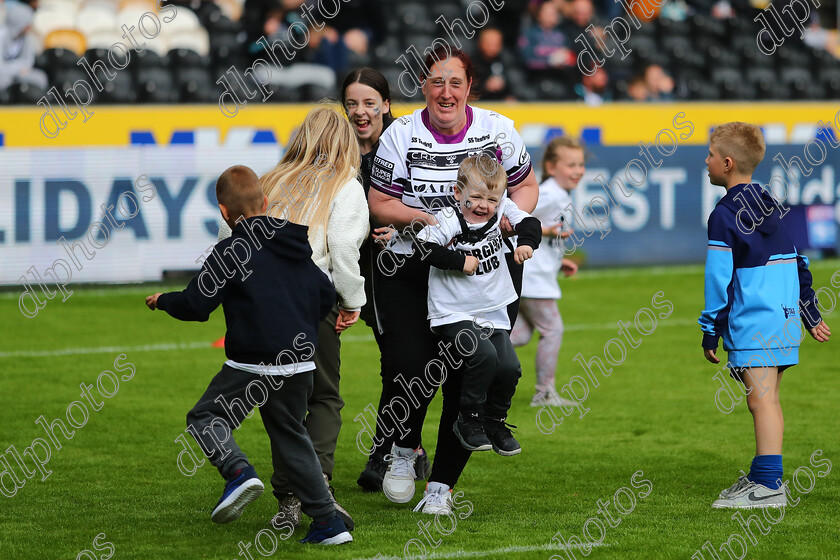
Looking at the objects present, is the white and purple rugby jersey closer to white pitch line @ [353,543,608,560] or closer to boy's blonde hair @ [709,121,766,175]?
boy's blonde hair @ [709,121,766,175]

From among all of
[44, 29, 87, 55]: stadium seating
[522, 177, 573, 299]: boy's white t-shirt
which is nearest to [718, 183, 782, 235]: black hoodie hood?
[522, 177, 573, 299]: boy's white t-shirt

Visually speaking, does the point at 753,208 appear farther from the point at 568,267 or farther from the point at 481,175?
the point at 568,267

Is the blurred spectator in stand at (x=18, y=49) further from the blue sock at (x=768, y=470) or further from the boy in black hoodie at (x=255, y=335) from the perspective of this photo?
the blue sock at (x=768, y=470)

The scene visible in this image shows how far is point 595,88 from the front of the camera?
1742 cm

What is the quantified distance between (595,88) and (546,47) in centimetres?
98

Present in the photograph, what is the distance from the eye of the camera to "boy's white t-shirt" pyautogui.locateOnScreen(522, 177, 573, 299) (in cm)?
799

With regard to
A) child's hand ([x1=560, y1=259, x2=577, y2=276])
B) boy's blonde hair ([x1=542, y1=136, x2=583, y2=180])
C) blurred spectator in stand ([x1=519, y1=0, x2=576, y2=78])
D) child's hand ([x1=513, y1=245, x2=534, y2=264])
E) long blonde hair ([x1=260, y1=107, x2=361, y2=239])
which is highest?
long blonde hair ([x1=260, y1=107, x2=361, y2=239])

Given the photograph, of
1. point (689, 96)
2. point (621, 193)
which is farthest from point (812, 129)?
point (621, 193)

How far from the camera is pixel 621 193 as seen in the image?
14805 mm

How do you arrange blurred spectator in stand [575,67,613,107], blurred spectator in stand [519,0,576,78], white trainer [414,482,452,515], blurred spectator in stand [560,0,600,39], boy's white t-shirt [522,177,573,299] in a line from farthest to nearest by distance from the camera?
blurred spectator in stand [560,0,600,39], blurred spectator in stand [519,0,576,78], blurred spectator in stand [575,67,613,107], boy's white t-shirt [522,177,573,299], white trainer [414,482,452,515]

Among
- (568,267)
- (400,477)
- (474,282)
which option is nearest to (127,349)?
(568,267)

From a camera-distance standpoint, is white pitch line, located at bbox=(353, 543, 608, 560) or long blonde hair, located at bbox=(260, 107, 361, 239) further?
long blonde hair, located at bbox=(260, 107, 361, 239)

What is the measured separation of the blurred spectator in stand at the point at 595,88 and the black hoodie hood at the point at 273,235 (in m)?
13.0

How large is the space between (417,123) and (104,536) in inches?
86.7
